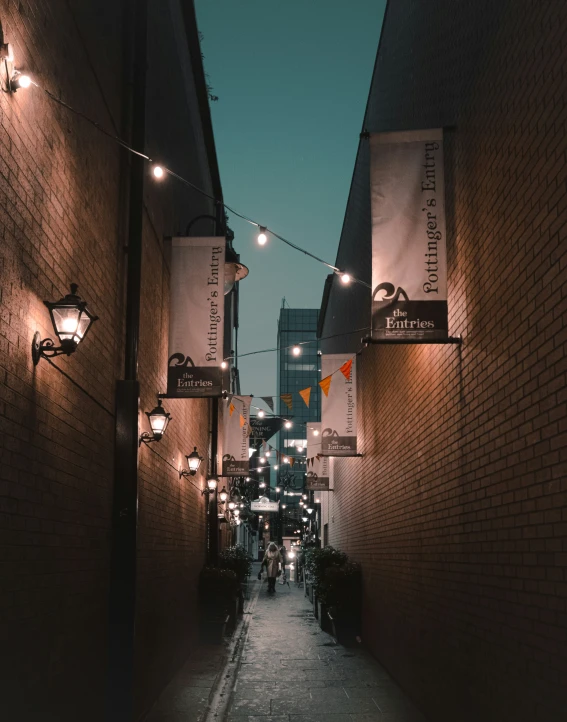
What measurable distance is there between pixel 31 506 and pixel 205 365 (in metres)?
4.48

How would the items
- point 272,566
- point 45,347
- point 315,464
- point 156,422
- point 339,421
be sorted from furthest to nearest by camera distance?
point 272,566, point 315,464, point 339,421, point 156,422, point 45,347

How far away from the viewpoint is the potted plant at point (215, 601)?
14.5 m

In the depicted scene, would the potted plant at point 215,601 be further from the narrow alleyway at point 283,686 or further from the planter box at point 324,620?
the planter box at point 324,620

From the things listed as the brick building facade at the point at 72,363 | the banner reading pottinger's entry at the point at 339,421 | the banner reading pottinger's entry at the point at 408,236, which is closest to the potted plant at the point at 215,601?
the banner reading pottinger's entry at the point at 339,421

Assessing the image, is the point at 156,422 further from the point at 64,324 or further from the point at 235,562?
the point at 235,562

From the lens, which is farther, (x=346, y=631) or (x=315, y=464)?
(x=315, y=464)

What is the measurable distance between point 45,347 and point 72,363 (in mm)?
943

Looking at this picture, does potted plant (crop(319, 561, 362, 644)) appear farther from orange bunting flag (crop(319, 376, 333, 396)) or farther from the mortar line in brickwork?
the mortar line in brickwork

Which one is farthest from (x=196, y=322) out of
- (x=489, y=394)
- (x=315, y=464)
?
(x=315, y=464)

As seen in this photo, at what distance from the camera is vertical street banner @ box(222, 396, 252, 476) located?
60.5 feet

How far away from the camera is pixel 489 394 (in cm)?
599

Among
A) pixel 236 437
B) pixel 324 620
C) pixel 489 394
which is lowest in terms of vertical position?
pixel 324 620

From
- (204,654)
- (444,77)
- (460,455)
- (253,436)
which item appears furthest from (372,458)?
(253,436)

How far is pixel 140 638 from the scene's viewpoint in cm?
829
